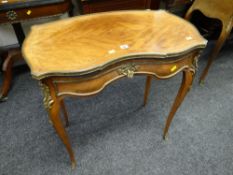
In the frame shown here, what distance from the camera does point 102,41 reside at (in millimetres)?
829

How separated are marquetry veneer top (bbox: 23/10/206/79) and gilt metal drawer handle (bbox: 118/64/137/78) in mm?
50

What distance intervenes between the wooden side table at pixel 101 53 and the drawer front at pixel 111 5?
16.6 inches

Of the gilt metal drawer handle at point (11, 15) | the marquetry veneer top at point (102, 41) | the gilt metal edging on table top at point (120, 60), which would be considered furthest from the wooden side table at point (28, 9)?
the gilt metal edging on table top at point (120, 60)

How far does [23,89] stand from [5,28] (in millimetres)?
569

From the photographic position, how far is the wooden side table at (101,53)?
70 centimetres

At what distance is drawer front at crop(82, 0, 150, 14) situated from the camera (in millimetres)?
1351

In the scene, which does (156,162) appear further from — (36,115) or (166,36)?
(36,115)

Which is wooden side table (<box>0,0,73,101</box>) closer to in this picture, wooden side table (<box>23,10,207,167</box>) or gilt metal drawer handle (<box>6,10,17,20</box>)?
gilt metal drawer handle (<box>6,10,17,20</box>)

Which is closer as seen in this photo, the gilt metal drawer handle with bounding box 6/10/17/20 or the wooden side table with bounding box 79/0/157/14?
the gilt metal drawer handle with bounding box 6/10/17/20

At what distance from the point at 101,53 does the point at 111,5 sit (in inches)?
32.2

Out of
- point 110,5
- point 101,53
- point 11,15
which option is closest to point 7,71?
point 11,15

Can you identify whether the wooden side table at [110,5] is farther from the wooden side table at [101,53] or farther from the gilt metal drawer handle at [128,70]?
the gilt metal drawer handle at [128,70]

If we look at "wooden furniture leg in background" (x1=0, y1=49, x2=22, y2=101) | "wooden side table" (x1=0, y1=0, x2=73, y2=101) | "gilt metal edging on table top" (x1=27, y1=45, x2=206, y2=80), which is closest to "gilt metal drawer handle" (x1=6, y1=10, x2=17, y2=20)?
"wooden side table" (x1=0, y1=0, x2=73, y2=101)

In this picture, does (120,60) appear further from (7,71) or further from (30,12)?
(7,71)
